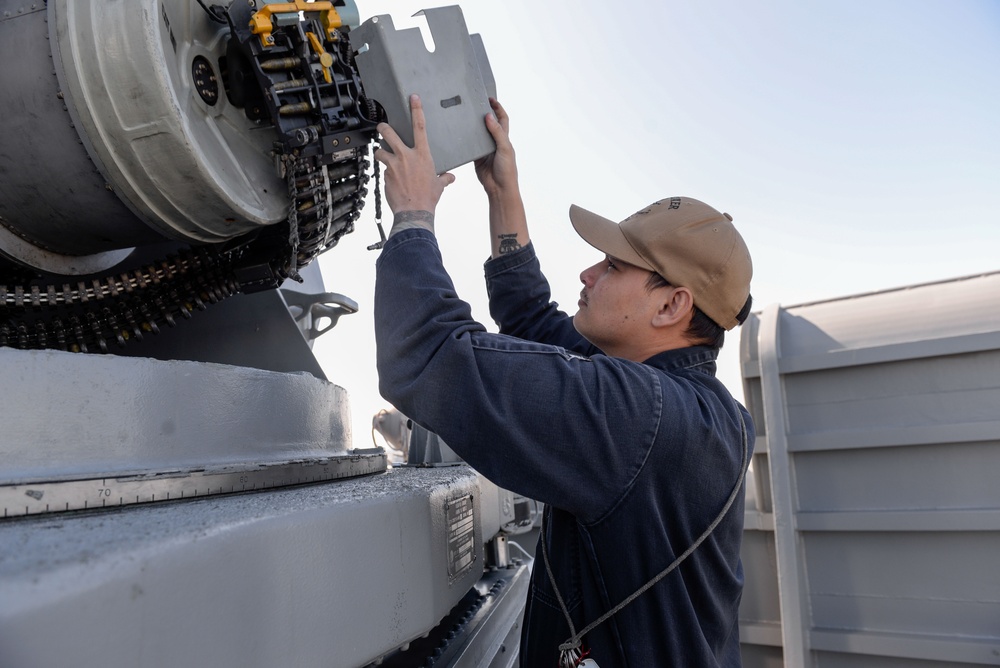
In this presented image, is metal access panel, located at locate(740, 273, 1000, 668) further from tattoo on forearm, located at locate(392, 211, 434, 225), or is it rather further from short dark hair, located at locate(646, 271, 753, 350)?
tattoo on forearm, located at locate(392, 211, 434, 225)

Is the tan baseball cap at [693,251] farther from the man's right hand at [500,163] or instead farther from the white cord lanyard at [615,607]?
the man's right hand at [500,163]

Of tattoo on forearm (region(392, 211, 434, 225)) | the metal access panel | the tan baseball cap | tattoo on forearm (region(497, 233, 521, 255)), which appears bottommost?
the metal access panel

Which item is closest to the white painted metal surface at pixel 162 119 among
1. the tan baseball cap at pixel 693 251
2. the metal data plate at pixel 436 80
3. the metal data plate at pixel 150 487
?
the metal data plate at pixel 436 80

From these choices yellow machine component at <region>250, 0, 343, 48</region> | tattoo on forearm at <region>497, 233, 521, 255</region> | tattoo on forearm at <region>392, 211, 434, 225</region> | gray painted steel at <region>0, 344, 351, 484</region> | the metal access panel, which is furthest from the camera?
the metal access panel

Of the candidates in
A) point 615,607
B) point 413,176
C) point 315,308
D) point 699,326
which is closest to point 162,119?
point 413,176

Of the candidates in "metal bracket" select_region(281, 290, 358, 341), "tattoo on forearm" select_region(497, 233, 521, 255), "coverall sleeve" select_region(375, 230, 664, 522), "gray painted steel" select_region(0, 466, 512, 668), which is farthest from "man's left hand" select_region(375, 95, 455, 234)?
"metal bracket" select_region(281, 290, 358, 341)

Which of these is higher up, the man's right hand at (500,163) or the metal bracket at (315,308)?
the man's right hand at (500,163)

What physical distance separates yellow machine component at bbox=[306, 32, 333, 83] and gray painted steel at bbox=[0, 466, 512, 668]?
0.90 metres

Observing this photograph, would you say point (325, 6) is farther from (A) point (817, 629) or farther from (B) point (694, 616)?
(A) point (817, 629)

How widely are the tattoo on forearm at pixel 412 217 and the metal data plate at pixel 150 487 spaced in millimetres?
544

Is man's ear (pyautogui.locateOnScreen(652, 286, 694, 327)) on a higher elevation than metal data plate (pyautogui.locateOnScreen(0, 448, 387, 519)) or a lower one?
higher

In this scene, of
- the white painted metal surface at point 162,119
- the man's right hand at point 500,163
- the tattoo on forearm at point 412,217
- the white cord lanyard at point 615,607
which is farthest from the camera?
the man's right hand at point 500,163

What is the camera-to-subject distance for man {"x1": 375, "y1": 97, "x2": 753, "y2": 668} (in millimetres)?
1338

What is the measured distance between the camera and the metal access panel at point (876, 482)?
117 inches
